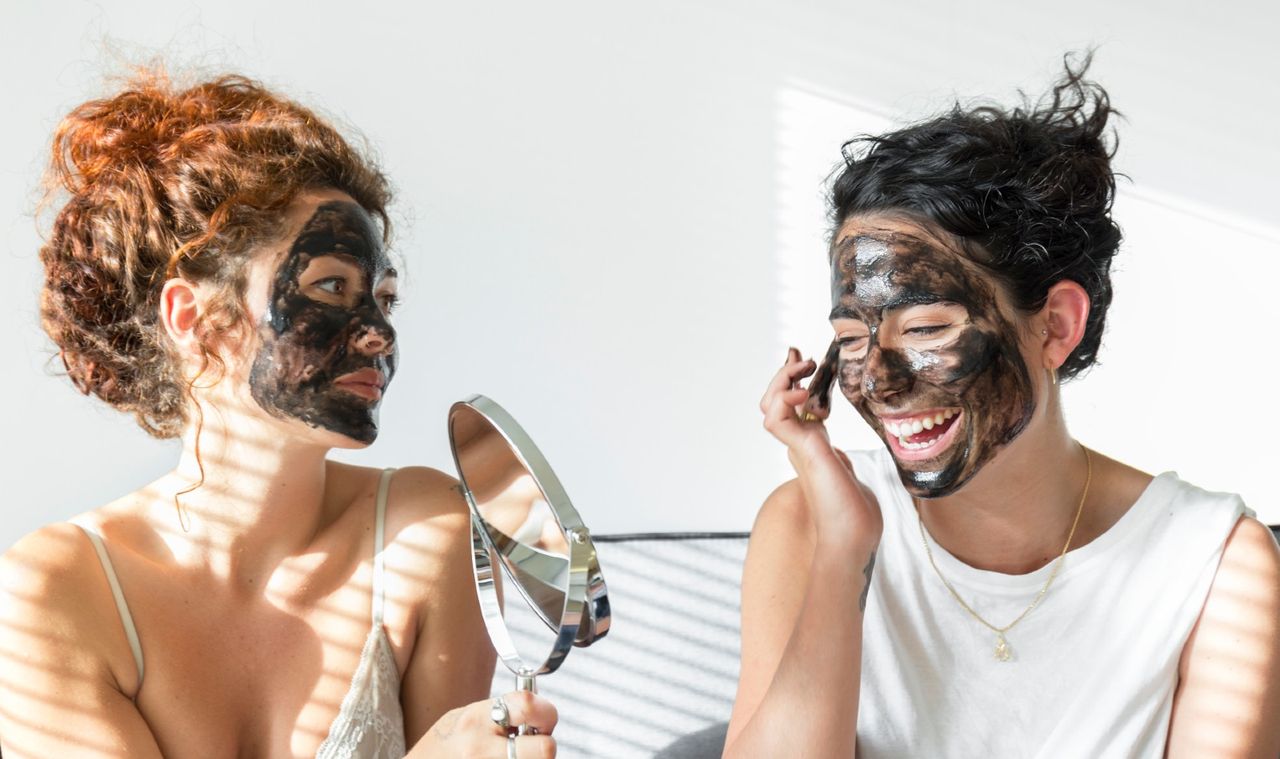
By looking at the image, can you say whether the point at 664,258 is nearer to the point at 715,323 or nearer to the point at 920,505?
the point at 715,323

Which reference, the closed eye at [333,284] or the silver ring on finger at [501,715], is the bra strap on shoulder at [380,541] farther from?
the silver ring on finger at [501,715]

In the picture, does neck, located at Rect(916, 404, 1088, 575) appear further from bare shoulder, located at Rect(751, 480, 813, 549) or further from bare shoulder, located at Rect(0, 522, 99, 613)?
bare shoulder, located at Rect(0, 522, 99, 613)

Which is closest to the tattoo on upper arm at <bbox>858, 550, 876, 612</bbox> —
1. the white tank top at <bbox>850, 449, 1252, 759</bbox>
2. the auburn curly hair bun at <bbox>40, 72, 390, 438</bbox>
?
the white tank top at <bbox>850, 449, 1252, 759</bbox>

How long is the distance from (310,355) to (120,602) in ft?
1.01

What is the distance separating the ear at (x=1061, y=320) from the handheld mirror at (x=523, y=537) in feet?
2.19

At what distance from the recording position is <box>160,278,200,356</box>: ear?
1.25m

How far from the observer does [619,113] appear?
204 cm

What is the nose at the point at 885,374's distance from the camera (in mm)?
1311

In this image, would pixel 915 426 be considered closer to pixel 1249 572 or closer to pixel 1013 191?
pixel 1013 191

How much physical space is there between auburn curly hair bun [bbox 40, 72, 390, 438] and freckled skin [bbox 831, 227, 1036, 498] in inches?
23.4

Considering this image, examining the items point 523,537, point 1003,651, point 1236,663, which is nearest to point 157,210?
point 523,537

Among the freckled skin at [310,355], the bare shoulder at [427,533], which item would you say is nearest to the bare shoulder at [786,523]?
the bare shoulder at [427,533]

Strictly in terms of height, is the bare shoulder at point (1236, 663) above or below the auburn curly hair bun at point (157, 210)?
Result: below

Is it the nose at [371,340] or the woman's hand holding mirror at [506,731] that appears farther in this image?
the nose at [371,340]
